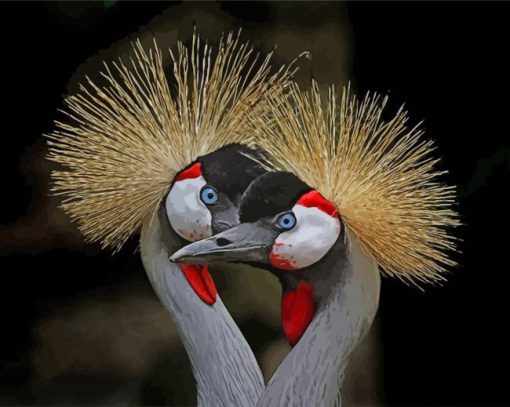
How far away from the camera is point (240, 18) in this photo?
107 inches

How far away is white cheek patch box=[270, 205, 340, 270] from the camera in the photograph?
4.66 feet

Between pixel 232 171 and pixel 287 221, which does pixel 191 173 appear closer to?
pixel 232 171

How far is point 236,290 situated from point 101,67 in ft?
2.39

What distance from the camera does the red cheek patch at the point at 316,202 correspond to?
1420 millimetres

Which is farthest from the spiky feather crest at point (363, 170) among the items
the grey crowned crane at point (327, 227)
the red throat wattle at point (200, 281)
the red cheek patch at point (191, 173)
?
the red throat wattle at point (200, 281)

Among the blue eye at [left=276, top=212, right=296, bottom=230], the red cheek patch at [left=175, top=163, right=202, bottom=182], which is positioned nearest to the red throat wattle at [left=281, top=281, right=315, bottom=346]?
the blue eye at [left=276, top=212, right=296, bottom=230]

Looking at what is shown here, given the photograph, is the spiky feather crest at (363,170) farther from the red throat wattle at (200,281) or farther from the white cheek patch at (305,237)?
the red throat wattle at (200,281)

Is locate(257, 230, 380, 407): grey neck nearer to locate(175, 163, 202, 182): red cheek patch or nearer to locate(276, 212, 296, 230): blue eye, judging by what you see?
locate(276, 212, 296, 230): blue eye

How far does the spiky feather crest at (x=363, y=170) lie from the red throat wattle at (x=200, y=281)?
228mm

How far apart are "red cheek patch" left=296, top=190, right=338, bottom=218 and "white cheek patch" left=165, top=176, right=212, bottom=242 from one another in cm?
16

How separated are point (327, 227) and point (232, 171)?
0.58 ft

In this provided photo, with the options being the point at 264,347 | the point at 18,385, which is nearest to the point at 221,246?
the point at 264,347

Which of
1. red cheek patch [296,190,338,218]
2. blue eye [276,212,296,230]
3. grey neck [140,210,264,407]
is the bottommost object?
grey neck [140,210,264,407]

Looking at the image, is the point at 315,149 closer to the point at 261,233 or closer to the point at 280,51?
the point at 261,233
